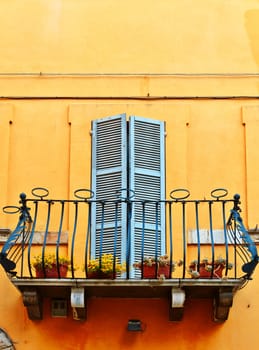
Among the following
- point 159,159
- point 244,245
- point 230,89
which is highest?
point 230,89

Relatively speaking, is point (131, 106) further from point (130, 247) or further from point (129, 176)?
point (130, 247)

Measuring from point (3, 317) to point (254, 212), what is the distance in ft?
9.62

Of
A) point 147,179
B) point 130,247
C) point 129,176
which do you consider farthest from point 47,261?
point 147,179

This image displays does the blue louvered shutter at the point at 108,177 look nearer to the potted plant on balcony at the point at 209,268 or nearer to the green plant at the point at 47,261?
the green plant at the point at 47,261

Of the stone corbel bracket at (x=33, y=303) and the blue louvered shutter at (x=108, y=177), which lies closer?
the stone corbel bracket at (x=33, y=303)

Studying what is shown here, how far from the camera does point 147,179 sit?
12.7m

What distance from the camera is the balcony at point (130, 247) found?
11.7 meters
